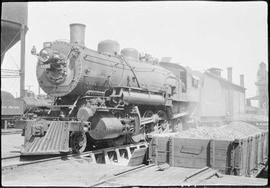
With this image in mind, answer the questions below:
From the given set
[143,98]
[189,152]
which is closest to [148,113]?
[143,98]

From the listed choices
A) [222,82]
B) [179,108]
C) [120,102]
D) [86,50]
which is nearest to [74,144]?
[120,102]

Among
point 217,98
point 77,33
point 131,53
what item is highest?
point 77,33

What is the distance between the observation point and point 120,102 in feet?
32.7

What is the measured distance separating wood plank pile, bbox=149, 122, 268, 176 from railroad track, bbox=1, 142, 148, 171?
982 millimetres

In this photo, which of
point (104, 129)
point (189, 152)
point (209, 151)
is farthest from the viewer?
point (104, 129)

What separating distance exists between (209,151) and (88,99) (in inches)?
161

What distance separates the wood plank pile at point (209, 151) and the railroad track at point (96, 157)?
3.22ft

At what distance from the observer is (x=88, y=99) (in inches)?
374

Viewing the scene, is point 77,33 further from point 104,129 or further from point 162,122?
point 162,122

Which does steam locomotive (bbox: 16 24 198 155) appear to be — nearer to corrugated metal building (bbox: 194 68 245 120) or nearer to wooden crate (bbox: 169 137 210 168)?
wooden crate (bbox: 169 137 210 168)

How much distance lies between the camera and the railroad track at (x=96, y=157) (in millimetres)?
7254

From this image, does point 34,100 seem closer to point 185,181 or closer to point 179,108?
point 185,181

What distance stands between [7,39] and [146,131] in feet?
26.0

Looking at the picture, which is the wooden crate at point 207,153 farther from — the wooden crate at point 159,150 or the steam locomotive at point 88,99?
the steam locomotive at point 88,99
